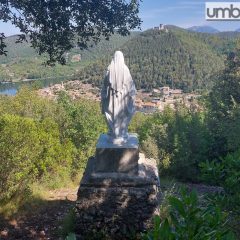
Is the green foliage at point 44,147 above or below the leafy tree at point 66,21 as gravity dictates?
below

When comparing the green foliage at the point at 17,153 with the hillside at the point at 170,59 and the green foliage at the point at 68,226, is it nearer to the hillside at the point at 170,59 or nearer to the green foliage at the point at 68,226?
the green foliage at the point at 68,226

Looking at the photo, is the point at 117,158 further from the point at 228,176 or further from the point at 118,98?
the point at 228,176

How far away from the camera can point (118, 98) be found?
595cm

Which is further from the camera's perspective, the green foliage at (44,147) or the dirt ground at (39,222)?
the green foliage at (44,147)

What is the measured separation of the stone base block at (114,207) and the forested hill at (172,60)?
55.6 m

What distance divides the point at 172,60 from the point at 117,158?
216 ft

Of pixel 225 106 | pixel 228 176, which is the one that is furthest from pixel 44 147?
pixel 225 106

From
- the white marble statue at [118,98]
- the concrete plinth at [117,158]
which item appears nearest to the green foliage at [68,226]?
the concrete plinth at [117,158]

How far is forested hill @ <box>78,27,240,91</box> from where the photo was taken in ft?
209

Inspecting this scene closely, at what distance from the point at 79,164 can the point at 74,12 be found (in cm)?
897

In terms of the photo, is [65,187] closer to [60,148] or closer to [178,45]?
[60,148]

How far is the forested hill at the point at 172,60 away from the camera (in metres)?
63.7

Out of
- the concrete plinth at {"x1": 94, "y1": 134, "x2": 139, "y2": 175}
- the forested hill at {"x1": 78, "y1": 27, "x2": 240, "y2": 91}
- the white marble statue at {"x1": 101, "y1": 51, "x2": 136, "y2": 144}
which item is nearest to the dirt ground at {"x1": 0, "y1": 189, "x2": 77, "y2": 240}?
the concrete plinth at {"x1": 94, "y1": 134, "x2": 139, "y2": 175}

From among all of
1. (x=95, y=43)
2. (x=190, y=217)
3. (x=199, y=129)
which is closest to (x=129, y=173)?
(x=95, y=43)
